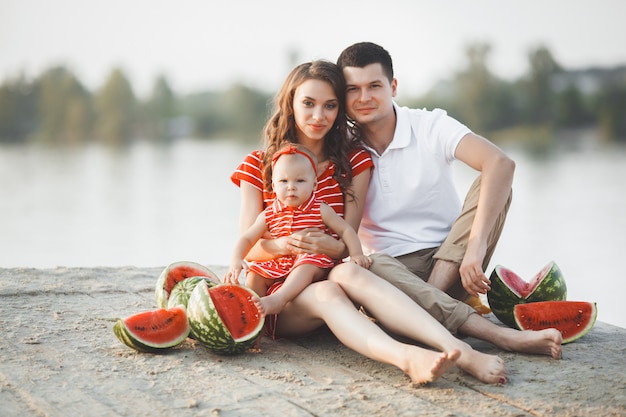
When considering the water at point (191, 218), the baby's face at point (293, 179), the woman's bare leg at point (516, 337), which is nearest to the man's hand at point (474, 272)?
the woman's bare leg at point (516, 337)

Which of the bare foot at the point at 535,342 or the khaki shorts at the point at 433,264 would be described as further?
the khaki shorts at the point at 433,264

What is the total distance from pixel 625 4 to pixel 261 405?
83.4 feet

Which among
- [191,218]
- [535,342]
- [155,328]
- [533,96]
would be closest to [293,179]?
[155,328]

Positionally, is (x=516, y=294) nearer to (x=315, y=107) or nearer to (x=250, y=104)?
(x=315, y=107)

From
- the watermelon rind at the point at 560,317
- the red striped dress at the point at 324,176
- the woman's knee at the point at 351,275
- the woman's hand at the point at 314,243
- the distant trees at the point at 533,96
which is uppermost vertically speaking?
the distant trees at the point at 533,96

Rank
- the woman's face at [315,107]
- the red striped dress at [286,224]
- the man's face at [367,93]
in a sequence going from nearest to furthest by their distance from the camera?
the red striped dress at [286,224] < the woman's face at [315,107] < the man's face at [367,93]

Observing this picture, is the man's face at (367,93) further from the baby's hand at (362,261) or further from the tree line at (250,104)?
the tree line at (250,104)

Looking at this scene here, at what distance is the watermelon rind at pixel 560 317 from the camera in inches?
153

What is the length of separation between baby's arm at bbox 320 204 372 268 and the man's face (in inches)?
26.6

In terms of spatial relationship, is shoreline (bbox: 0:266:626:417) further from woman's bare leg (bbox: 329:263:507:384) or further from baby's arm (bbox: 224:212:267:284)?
baby's arm (bbox: 224:212:267:284)

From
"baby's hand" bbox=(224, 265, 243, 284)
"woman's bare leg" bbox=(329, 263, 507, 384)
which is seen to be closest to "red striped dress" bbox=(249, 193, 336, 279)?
"baby's hand" bbox=(224, 265, 243, 284)

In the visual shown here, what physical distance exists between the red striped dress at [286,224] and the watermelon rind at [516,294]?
38.6 inches

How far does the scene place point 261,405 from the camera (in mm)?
2865

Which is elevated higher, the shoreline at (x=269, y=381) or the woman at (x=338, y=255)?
the woman at (x=338, y=255)
